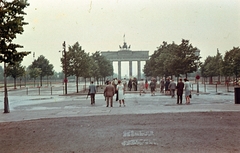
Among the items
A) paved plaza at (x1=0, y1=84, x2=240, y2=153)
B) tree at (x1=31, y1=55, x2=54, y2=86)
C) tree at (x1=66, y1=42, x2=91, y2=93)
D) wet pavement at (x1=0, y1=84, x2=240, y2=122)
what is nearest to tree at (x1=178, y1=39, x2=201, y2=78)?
tree at (x1=66, y1=42, x2=91, y2=93)

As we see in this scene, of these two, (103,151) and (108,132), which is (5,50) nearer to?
(108,132)

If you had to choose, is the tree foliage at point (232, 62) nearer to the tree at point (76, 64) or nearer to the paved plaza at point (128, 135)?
the tree at point (76, 64)

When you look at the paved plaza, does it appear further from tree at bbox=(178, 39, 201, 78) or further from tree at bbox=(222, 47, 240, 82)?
tree at bbox=(222, 47, 240, 82)

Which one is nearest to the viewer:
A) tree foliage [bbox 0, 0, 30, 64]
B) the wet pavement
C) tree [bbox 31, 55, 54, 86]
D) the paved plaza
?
the paved plaza

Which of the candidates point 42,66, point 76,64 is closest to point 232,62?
point 76,64

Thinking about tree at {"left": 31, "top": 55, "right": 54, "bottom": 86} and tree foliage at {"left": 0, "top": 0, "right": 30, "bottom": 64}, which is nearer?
tree foliage at {"left": 0, "top": 0, "right": 30, "bottom": 64}

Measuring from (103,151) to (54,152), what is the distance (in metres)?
1.25

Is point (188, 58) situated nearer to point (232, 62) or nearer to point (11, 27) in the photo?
point (232, 62)

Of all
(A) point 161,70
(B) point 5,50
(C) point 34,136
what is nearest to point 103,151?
(C) point 34,136

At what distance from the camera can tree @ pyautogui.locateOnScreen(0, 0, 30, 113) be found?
47.9ft

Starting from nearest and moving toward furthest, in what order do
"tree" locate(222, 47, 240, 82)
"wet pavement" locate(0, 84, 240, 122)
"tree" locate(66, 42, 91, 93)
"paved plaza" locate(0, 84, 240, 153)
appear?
"paved plaza" locate(0, 84, 240, 153), "wet pavement" locate(0, 84, 240, 122), "tree" locate(66, 42, 91, 93), "tree" locate(222, 47, 240, 82)

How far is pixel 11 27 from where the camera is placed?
14.7 metres

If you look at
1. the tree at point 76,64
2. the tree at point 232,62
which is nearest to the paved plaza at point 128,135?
the tree at point 76,64

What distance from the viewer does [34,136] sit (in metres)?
10.7
